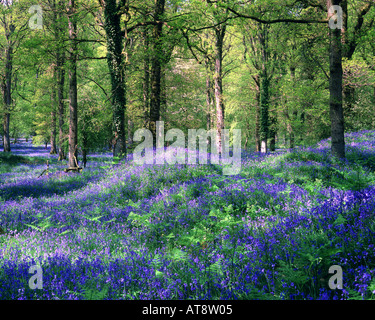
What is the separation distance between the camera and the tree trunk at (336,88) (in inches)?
284

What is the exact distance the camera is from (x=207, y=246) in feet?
10.6

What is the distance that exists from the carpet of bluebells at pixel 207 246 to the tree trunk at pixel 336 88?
1649 mm

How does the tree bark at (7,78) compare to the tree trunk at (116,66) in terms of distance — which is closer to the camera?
the tree trunk at (116,66)

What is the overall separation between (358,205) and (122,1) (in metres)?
11.0

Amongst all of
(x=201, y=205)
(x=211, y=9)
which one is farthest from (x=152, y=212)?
(x=211, y=9)

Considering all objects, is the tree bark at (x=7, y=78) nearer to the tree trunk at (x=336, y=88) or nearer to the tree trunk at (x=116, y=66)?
the tree trunk at (x=116, y=66)

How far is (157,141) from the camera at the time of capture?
13234 mm

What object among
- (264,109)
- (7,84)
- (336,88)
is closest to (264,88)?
(264,109)

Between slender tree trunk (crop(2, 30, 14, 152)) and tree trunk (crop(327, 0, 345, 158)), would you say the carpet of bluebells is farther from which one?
slender tree trunk (crop(2, 30, 14, 152))

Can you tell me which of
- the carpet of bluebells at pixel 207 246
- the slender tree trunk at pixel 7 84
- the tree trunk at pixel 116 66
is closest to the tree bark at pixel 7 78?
the slender tree trunk at pixel 7 84

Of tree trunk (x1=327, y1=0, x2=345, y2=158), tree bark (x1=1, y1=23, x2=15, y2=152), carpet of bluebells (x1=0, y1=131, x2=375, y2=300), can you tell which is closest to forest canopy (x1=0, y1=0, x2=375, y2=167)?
tree trunk (x1=327, y1=0, x2=345, y2=158)

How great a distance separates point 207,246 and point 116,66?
31.3ft

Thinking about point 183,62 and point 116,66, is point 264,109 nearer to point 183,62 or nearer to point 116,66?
point 183,62
